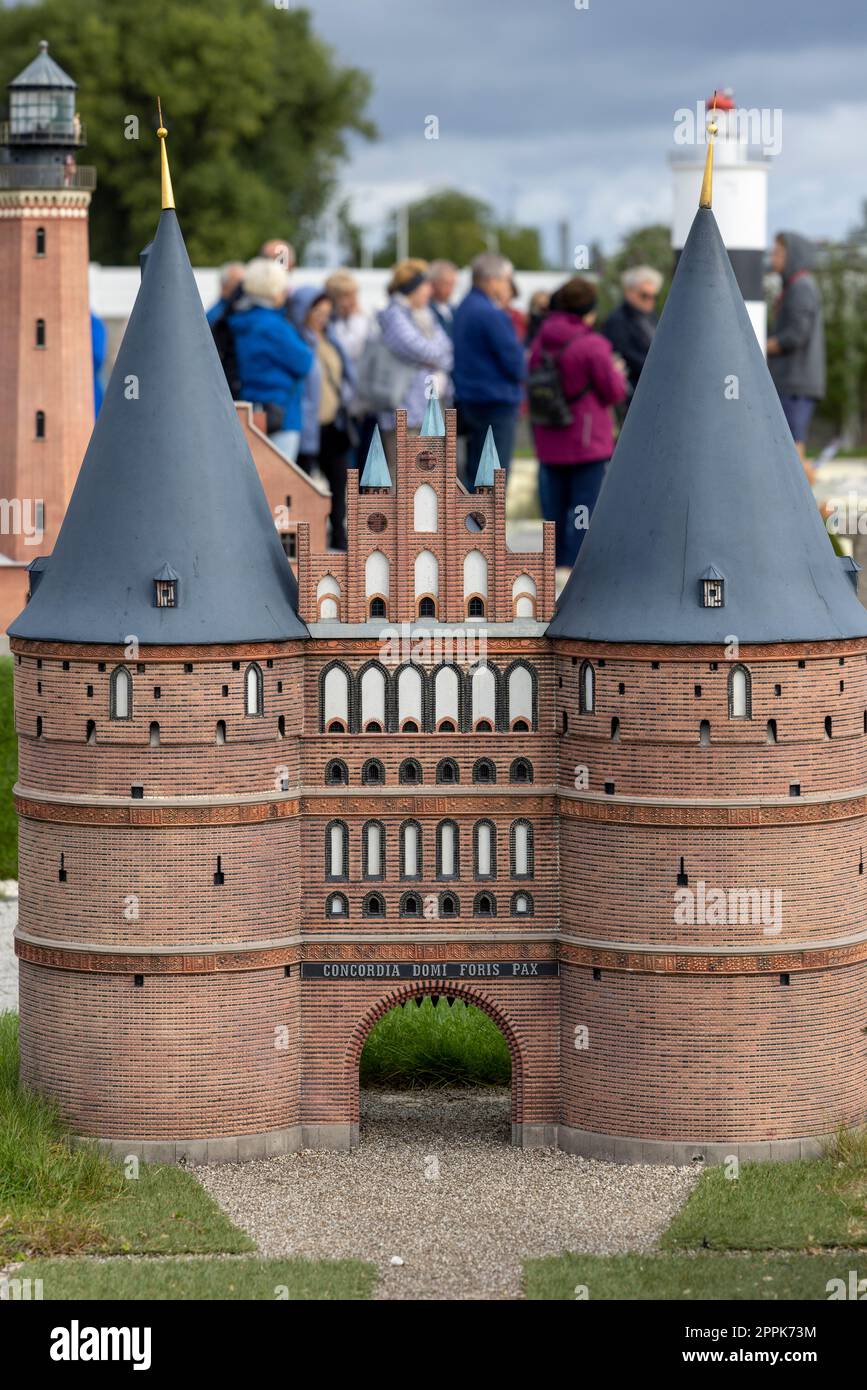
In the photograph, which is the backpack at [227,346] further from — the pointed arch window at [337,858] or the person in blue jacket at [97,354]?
the pointed arch window at [337,858]

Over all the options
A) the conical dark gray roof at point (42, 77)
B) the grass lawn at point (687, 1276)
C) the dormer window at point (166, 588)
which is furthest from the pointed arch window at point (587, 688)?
the conical dark gray roof at point (42, 77)

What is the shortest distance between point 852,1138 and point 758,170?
18004 mm

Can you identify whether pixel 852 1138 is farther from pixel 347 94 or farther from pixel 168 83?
pixel 347 94

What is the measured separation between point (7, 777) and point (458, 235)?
82799 mm

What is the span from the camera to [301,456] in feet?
161

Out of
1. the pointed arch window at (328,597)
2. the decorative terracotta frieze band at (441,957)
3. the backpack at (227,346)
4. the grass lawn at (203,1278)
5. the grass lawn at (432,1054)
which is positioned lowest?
the grass lawn at (203,1278)

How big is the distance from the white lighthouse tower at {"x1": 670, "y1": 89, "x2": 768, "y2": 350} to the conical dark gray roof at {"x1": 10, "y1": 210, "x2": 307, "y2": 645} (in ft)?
44.4

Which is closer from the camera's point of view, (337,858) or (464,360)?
(337,858)

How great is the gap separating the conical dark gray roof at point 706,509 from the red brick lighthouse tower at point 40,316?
20298 mm

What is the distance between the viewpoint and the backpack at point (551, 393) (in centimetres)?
4409

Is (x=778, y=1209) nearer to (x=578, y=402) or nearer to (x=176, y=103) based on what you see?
(x=578, y=402)

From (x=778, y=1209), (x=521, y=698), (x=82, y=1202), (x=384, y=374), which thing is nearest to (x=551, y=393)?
(x=384, y=374)

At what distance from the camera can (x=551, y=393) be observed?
4419cm

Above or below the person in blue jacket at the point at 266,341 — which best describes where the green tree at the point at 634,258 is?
above
